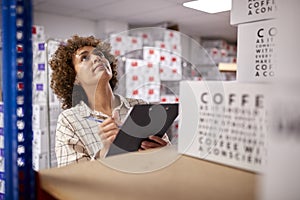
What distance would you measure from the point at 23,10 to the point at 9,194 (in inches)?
7.4

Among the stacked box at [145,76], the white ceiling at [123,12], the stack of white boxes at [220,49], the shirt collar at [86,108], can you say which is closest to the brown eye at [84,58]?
the shirt collar at [86,108]

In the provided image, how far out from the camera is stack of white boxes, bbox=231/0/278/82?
44 cm

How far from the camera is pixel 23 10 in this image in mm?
270

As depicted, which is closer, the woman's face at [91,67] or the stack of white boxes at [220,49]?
the woman's face at [91,67]

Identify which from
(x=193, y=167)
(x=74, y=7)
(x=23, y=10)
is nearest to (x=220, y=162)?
(x=193, y=167)

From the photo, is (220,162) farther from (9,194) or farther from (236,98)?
(9,194)

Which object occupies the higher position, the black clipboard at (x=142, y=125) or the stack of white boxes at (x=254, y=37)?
the stack of white boxes at (x=254, y=37)

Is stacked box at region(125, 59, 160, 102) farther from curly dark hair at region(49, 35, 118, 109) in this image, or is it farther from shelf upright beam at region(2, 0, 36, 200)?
shelf upright beam at region(2, 0, 36, 200)

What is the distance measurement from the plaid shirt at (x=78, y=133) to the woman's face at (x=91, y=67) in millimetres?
83

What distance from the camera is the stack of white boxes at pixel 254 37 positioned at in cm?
44

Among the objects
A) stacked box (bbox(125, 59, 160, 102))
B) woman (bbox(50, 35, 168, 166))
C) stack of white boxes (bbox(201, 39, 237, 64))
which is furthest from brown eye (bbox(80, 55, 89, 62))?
stack of white boxes (bbox(201, 39, 237, 64))

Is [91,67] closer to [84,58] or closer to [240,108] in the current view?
[84,58]

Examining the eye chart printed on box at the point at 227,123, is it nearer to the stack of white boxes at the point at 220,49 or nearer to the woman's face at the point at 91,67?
the woman's face at the point at 91,67

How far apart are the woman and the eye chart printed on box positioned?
379 mm
